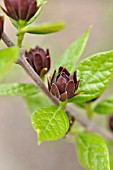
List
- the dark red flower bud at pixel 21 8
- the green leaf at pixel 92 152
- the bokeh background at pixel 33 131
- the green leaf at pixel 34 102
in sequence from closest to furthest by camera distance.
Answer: the dark red flower bud at pixel 21 8, the green leaf at pixel 92 152, the green leaf at pixel 34 102, the bokeh background at pixel 33 131

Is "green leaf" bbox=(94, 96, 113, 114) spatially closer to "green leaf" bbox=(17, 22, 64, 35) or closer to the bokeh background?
"green leaf" bbox=(17, 22, 64, 35)

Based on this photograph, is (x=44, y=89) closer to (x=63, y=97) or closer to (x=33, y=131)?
(x=63, y=97)

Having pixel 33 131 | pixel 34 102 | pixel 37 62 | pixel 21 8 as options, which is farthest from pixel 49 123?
pixel 33 131

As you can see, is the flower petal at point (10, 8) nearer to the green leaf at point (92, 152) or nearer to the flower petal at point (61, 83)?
the flower petal at point (61, 83)

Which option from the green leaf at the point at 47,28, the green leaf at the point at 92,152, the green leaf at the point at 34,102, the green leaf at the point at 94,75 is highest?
the green leaf at the point at 47,28

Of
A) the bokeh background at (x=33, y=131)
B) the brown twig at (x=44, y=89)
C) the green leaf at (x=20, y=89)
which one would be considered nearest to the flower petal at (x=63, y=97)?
the brown twig at (x=44, y=89)

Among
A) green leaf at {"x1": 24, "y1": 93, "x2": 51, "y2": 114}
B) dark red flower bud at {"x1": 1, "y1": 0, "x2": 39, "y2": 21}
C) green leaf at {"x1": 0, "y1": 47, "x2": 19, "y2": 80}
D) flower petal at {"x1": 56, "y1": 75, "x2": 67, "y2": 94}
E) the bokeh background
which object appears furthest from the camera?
the bokeh background

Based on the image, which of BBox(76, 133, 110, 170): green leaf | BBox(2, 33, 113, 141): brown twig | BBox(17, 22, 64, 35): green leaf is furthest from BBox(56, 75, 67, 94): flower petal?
BBox(76, 133, 110, 170): green leaf
